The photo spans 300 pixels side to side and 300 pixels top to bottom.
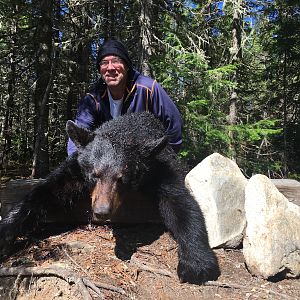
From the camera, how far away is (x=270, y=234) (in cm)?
325

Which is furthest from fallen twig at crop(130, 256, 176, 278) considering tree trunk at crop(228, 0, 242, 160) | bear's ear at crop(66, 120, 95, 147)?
tree trunk at crop(228, 0, 242, 160)

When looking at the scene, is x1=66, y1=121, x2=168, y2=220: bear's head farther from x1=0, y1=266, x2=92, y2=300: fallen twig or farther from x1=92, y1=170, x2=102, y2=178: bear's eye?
x1=0, y1=266, x2=92, y2=300: fallen twig

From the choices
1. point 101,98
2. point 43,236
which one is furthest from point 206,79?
point 43,236

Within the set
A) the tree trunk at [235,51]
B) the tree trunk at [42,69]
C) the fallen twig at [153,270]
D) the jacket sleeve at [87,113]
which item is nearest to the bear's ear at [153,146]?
the fallen twig at [153,270]

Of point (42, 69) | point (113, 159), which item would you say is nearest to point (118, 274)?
point (113, 159)

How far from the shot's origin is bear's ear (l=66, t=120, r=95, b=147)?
361 cm

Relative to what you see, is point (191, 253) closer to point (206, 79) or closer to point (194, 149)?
point (194, 149)

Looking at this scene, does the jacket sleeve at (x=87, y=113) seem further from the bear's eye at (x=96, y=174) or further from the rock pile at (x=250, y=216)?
the rock pile at (x=250, y=216)

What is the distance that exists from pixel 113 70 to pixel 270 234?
2.67 metres

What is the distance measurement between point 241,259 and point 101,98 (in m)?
2.66

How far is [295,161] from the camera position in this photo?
55.2ft

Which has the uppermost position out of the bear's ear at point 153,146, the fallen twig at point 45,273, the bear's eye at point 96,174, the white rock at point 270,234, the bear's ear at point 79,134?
the bear's ear at point 79,134

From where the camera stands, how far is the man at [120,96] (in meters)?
4.44

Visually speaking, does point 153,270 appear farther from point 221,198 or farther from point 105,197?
point 221,198
